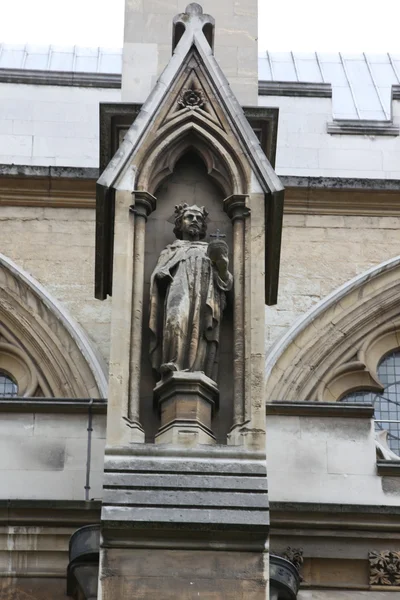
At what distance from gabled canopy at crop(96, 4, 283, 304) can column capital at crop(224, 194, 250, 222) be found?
0.07m

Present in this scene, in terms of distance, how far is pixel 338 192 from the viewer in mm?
20203

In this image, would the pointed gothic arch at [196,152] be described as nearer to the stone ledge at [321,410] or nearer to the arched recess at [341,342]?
the stone ledge at [321,410]

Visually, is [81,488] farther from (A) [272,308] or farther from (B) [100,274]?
(A) [272,308]

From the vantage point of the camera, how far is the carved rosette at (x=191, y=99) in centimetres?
1491

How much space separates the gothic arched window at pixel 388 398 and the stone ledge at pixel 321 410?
3482 millimetres

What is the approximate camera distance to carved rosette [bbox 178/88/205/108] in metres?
14.9

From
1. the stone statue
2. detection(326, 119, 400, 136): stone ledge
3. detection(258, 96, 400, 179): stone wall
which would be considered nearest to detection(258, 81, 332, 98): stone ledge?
detection(258, 96, 400, 179): stone wall

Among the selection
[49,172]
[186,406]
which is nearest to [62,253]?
[49,172]

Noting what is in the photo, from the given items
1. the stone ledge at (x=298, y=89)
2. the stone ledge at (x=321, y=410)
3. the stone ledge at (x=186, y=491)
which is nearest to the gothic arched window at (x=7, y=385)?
the stone ledge at (x=321, y=410)

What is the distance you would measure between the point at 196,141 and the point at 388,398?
5.38 meters

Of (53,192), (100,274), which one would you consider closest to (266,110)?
(100,274)

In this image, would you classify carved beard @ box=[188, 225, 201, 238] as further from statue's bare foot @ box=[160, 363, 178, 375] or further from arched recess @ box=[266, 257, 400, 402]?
arched recess @ box=[266, 257, 400, 402]

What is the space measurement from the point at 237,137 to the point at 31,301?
16.5ft

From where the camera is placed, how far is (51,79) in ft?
70.8
